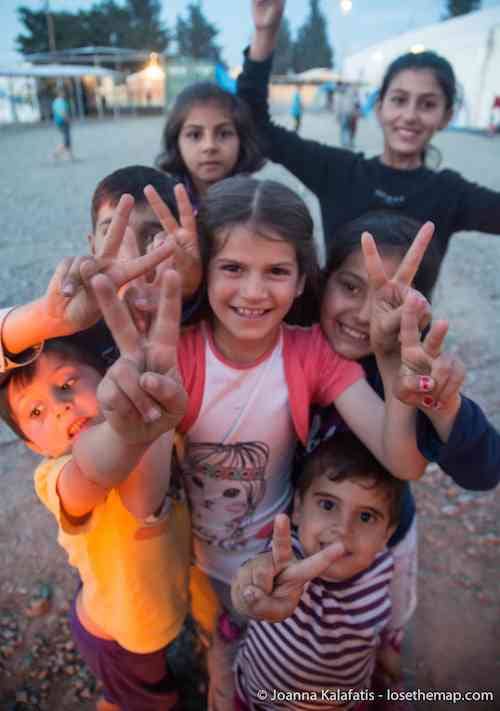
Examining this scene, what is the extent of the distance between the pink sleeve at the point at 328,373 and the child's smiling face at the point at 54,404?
638 millimetres

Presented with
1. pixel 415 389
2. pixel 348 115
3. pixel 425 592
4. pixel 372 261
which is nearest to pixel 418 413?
pixel 415 389

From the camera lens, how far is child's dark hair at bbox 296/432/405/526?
141 centimetres

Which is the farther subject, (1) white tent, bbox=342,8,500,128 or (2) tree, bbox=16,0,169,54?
(2) tree, bbox=16,0,169,54

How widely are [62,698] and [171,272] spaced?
5.47 feet

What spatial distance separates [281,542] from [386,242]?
37.2 inches

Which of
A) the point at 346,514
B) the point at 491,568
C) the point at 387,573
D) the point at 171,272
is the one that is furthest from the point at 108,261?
the point at 491,568

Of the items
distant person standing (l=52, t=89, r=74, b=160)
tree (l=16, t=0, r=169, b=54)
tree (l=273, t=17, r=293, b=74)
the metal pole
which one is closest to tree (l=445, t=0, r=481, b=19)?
tree (l=273, t=17, r=293, b=74)

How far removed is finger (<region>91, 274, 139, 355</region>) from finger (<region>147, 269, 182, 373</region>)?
0.05 m

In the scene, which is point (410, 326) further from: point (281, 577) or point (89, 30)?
point (89, 30)

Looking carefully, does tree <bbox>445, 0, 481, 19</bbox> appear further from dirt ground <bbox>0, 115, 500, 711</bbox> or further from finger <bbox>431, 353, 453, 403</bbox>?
finger <bbox>431, 353, 453, 403</bbox>

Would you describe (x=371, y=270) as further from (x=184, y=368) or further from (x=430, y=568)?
(x=430, y=568)

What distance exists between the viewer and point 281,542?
104 centimetres

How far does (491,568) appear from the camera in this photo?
229 centimetres

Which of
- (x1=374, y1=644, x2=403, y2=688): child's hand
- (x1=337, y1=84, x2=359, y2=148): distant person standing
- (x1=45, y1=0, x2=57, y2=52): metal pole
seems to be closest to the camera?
(x1=374, y1=644, x2=403, y2=688): child's hand
